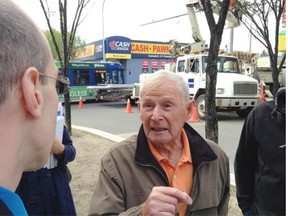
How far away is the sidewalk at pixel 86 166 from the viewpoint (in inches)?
177

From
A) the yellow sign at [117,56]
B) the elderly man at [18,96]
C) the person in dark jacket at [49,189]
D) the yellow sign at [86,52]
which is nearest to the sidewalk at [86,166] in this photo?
the person in dark jacket at [49,189]

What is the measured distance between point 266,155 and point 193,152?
46cm

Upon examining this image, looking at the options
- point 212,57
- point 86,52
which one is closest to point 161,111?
point 212,57

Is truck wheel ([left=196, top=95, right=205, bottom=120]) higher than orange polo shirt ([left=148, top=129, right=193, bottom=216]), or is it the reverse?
orange polo shirt ([left=148, top=129, right=193, bottom=216])

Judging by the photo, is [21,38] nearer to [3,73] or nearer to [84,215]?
[3,73]

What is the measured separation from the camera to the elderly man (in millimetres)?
943

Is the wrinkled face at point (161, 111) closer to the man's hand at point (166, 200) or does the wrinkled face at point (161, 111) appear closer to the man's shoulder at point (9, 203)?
the man's hand at point (166, 200)

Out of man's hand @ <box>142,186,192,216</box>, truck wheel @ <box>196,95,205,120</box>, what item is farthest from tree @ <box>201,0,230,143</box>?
truck wheel @ <box>196,95,205,120</box>

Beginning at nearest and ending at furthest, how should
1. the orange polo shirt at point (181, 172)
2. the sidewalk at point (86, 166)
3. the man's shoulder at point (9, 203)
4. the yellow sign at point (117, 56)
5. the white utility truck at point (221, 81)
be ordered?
1. the man's shoulder at point (9, 203)
2. the orange polo shirt at point (181, 172)
3. the sidewalk at point (86, 166)
4. the white utility truck at point (221, 81)
5. the yellow sign at point (117, 56)

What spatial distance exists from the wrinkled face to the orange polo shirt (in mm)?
114

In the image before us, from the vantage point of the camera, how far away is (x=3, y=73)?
0.94 meters

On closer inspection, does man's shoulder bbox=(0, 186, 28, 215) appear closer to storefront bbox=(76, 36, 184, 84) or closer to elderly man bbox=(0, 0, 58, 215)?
elderly man bbox=(0, 0, 58, 215)

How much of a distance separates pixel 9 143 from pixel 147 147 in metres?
1.17

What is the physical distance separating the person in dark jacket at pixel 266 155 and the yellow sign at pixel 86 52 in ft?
128
